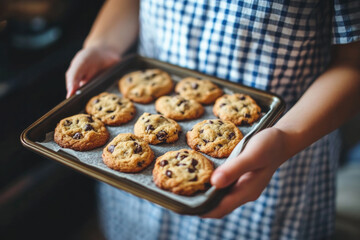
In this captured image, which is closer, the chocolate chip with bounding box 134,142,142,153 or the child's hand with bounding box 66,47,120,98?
the chocolate chip with bounding box 134,142,142,153

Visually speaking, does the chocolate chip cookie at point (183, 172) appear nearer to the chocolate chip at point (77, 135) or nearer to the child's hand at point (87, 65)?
the chocolate chip at point (77, 135)

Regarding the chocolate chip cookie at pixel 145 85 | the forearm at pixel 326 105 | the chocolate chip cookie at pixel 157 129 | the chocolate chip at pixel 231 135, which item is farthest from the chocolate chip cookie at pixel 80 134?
the forearm at pixel 326 105

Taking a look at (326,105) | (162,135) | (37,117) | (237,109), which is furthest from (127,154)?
(37,117)

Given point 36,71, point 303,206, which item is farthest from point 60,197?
point 303,206

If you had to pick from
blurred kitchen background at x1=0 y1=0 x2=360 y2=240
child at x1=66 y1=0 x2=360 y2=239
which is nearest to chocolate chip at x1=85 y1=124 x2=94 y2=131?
child at x1=66 y1=0 x2=360 y2=239

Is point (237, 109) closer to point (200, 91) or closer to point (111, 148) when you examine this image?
point (200, 91)

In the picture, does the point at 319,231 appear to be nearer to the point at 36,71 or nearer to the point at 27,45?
the point at 36,71

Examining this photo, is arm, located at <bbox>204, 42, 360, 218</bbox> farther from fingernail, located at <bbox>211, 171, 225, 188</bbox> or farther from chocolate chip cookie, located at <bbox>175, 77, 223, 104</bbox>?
chocolate chip cookie, located at <bbox>175, 77, 223, 104</bbox>
